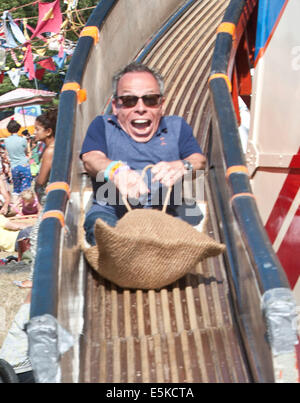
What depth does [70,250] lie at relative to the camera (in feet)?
7.91

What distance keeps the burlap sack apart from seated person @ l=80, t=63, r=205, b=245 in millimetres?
291

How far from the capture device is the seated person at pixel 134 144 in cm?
269

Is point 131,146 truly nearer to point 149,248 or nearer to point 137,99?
point 137,99

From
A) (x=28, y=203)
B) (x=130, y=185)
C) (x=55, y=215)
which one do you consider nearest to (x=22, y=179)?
(x=28, y=203)

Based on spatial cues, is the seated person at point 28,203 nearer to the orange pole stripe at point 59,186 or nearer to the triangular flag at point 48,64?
the orange pole stripe at point 59,186

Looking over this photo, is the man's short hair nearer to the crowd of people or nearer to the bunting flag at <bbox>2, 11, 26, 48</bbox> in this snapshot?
the crowd of people

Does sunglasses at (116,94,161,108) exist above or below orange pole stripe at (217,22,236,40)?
below

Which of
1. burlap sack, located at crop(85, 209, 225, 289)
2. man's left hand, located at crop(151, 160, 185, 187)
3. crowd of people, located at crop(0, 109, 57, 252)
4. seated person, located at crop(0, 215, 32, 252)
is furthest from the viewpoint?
seated person, located at crop(0, 215, 32, 252)

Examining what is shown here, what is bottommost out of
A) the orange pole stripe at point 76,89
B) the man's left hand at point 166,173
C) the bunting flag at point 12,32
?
the man's left hand at point 166,173

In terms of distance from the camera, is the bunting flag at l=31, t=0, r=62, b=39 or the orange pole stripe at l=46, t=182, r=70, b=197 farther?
the bunting flag at l=31, t=0, r=62, b=39

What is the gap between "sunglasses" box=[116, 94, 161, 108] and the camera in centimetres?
276

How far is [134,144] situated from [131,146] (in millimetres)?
19

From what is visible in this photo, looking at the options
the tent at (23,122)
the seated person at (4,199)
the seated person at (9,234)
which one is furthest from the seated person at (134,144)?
the tent at (23,122)

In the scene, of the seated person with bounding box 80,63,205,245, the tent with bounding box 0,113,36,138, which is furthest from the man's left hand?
→ the tent with bounding box 0,113,36,138
